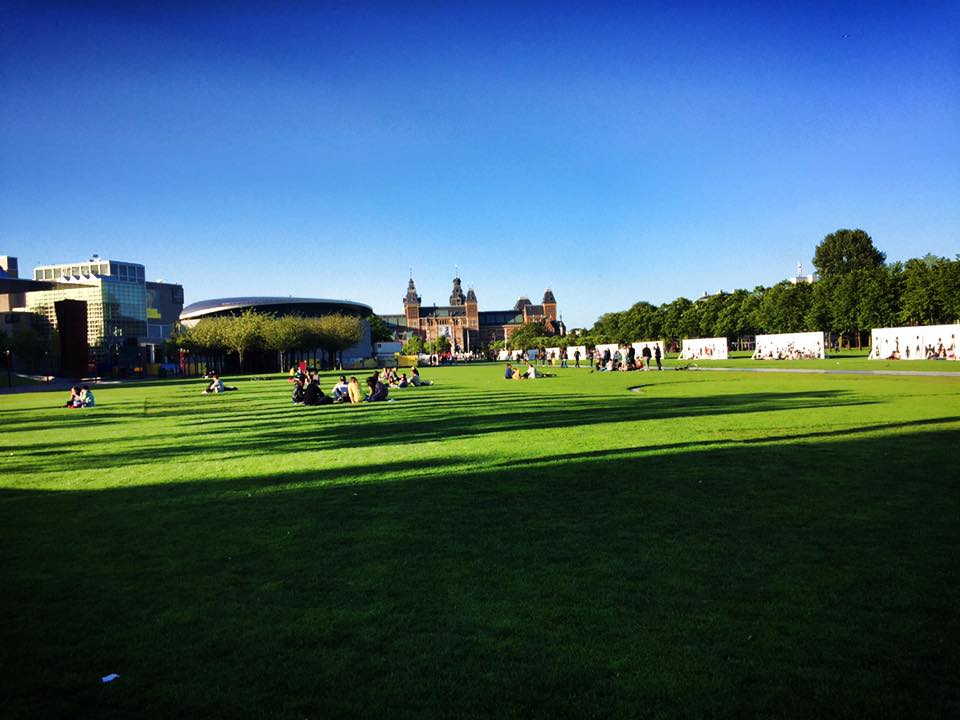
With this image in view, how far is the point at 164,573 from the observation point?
655cm

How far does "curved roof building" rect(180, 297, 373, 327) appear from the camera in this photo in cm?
13775

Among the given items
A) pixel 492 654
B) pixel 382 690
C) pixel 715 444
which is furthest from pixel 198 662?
pixel 715 444

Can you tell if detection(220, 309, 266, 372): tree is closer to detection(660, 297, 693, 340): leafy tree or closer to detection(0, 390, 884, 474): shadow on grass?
detection(0, 390, 884, 474): shadow on grass

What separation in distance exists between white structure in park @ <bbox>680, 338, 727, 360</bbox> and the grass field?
69.2m

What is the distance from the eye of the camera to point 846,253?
110 m

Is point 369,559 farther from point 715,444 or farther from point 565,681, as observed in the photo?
point 715,444

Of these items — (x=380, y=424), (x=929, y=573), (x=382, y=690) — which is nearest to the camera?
(x=382, y=690)

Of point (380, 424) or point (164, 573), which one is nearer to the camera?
point (164, 573)

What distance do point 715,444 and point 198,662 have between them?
36.0 feet

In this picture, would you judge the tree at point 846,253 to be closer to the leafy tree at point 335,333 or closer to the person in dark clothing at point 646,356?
the person in dark clothing at point 646,356

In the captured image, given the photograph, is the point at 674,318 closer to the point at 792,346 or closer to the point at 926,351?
the point at 792,346

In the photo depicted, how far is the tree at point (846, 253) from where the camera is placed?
109500 mm

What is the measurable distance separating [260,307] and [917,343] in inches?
4537

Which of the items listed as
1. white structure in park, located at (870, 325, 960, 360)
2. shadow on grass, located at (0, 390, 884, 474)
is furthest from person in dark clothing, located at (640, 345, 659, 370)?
shadow on grass, located at (0, 390, 884, 474)
